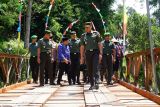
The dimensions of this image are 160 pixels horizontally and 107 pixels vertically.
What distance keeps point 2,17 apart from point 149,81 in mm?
17414

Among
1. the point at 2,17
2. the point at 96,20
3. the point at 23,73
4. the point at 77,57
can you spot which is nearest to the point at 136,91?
the point at 77,57

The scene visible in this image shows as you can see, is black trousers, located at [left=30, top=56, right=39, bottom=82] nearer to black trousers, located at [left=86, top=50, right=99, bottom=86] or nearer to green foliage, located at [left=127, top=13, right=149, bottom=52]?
black trousers, located at [left=86, top=50, right=99, bottom=86]

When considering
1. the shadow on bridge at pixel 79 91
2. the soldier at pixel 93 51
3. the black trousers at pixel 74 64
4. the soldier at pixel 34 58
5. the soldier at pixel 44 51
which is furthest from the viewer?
the soldier at pixel 34 58

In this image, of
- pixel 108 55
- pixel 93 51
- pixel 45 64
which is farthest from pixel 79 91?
pixel 108 55

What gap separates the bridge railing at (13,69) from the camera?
12555 mm

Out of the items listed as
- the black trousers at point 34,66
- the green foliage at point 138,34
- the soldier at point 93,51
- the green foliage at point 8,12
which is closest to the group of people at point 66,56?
the black trousers at point 34,66

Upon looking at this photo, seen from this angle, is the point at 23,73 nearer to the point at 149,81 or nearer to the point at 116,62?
the point at 116,62

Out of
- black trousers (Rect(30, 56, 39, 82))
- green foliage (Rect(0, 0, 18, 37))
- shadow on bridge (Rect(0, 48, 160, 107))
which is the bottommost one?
shadow on bridge (Rect(0, 48, 160, 107))

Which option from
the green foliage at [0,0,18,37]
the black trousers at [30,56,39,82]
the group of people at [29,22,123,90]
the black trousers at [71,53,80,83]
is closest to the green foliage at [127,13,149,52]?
the green foliage at [0,0,18,37]

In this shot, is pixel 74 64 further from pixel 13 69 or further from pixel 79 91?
pixel 79 91

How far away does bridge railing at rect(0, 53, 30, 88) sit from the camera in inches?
494

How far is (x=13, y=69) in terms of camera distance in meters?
14.3

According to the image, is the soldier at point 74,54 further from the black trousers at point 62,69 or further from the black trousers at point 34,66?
the black trousers at point 34,66

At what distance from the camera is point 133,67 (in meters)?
12.6
